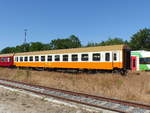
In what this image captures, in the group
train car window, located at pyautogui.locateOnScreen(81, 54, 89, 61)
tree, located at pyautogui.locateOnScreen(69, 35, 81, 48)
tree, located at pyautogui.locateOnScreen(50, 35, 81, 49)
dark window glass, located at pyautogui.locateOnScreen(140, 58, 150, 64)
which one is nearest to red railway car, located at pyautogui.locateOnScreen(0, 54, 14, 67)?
train car window, located at pyautogui.locateOnScreen(81, 54, 89, 61)

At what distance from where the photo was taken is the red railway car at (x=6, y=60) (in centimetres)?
3642

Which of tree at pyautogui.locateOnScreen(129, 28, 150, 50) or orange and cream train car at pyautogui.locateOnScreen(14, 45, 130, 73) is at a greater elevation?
tree at pyautogui.locateOnScreen(129, 28, 150, 50)

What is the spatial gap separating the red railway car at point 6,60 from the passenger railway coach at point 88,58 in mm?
9483

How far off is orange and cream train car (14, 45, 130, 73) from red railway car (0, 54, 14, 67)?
9483 mm

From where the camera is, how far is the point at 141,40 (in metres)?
63.3

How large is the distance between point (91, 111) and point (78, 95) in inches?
122

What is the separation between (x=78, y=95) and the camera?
10398 mm

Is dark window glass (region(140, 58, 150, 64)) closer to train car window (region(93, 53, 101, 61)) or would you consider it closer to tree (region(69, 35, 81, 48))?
train car window (region(93, 53, 101, 61))

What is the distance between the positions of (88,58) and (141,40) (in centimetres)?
4775

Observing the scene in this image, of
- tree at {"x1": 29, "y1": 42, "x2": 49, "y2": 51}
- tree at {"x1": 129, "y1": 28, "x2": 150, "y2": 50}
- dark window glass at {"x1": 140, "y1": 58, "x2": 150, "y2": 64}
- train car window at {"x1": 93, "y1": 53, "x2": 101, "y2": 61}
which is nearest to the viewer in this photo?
train car window at {"x1": 93, "y1": 53, "x2": 101, "y2": 61}

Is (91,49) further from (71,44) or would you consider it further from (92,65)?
(71,44)

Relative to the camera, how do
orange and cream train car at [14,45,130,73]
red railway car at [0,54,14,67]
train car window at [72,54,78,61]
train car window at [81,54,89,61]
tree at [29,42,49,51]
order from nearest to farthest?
1. orange and cream train car at [14,45,130,73]
2. train car window at [81,54,89,61]
3. train car window at [72,54,78,61]
4. red railway car at [0,54,14,67]
5. tree at [29,42,49,51]

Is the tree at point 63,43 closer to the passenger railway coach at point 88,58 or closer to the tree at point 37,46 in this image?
the tree at point 37,46

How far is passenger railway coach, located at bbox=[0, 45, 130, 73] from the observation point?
1856 centimetres
